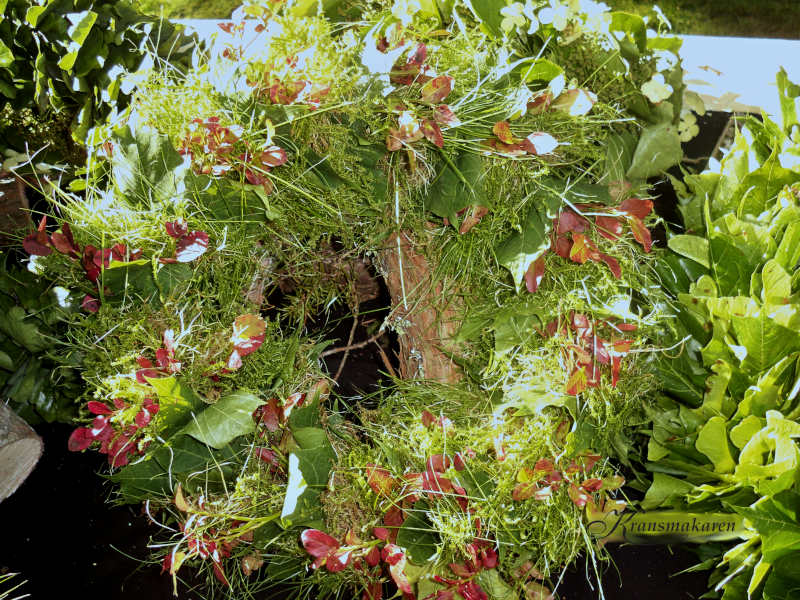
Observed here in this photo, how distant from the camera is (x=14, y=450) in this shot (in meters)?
0.79

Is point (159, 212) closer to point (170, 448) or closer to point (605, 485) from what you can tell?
point (170, 448)

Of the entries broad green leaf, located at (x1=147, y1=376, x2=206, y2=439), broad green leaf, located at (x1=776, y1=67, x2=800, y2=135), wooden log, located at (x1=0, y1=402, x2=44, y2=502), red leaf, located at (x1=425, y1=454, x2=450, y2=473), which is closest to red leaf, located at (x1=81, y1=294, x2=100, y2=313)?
broad green leaf, located at (x1=147, y1=376, x2=206, y2=439)

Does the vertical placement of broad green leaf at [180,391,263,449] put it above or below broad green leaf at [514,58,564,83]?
below

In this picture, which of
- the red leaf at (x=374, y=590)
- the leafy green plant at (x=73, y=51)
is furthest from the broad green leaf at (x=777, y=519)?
the leafy green plant at (x=73, y=51)

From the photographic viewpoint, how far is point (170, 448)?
0.62 meters

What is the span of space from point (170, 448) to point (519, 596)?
37 centimetres

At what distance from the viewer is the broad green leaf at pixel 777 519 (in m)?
0.59

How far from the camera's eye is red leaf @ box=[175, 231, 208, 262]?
24.5 inches

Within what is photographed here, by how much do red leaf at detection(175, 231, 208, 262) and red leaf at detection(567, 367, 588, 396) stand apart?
1.16ft

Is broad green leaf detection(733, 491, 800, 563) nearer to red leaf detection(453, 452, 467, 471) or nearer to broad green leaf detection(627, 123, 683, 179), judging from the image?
red leaf detection(453, 452, 467, 471)

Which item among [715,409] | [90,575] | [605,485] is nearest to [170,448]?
[90,575]

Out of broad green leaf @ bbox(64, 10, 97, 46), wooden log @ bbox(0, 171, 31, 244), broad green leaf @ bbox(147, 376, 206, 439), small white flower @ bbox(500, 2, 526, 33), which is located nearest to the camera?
broad green leaf @ bbox(147, 376, 206, 439)

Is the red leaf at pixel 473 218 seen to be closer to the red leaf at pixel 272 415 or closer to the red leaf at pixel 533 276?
the red leaf at pixel 533 276

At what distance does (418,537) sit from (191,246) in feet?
1.11
